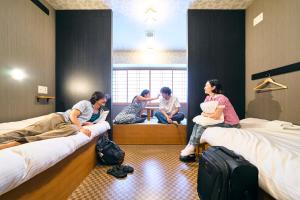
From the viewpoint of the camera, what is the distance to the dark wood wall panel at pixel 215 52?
10.5ft

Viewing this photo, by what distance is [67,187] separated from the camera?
59.2 inches

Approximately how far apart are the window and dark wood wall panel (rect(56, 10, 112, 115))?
3.42m

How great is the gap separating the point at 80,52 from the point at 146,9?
4.44ft

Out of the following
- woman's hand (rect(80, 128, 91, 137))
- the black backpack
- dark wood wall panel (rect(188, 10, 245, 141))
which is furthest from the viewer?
dark wood wall panel (rect(188, 10, 245, 141))

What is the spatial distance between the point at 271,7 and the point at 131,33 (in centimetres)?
287

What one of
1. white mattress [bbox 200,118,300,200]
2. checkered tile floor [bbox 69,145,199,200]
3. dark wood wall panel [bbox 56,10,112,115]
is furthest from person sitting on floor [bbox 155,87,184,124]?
white mattress [bbox 200,118,300,200]

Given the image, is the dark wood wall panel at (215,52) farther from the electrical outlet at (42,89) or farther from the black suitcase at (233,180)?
the electrical outlet at (42,89)

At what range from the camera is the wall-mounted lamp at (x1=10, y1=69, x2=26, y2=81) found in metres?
2.22

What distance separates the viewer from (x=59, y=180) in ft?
4.53

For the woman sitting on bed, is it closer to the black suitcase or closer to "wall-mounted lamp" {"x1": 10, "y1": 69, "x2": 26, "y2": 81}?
the black suitcase

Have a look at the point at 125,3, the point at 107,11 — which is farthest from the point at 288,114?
the point at 107,11

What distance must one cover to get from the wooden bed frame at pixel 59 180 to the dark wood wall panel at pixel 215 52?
189 centimetres

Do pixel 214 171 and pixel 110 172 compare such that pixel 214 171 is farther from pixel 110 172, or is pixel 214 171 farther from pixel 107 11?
pixel 107 11

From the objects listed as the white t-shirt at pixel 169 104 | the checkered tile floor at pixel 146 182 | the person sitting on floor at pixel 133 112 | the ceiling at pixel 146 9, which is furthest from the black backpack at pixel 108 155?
the ceiling at pixel 146 9
